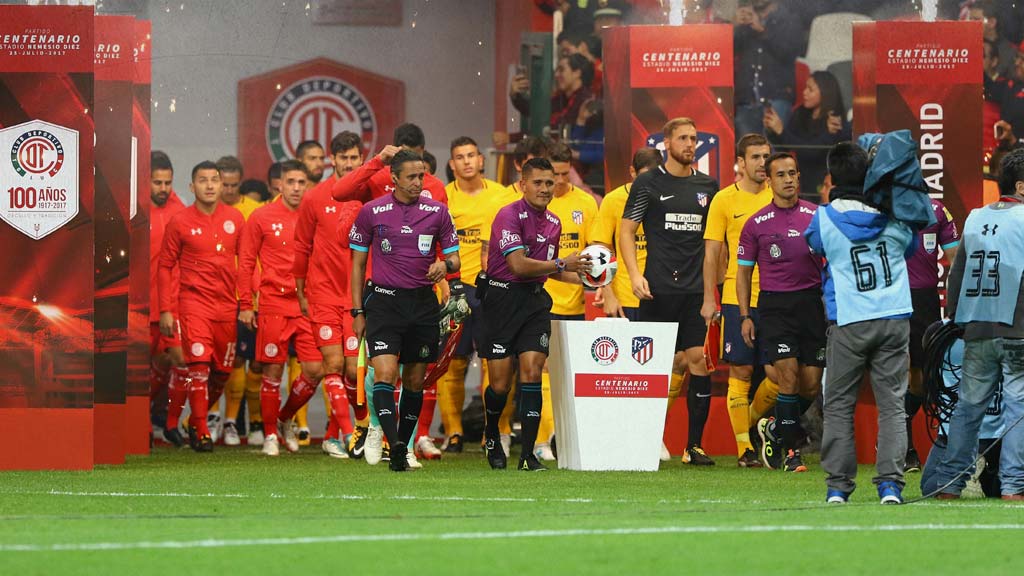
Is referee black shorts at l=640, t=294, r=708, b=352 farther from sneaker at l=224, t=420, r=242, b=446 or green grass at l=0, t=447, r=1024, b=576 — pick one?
sneaker at l=224, t=420, r=242, b=446

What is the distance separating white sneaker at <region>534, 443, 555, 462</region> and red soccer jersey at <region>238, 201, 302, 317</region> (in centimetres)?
231

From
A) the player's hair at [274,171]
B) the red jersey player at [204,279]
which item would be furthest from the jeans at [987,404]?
the player's hair at [274,171]

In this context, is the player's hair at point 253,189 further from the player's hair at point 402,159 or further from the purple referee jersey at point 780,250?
the purple referee jersey at point 780,250

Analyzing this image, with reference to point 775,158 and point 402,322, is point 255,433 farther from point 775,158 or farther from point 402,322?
point 775,158

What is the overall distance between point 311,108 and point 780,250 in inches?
313

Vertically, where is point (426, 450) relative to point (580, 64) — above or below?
below

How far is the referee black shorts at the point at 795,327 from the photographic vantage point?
1198cm

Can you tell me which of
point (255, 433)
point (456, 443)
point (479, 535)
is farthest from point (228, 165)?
point (479, 535)

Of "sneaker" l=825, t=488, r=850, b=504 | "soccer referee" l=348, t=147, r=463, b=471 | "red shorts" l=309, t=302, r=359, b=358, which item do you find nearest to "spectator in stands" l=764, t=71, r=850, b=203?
"red shorts" l=309, t=302, r=359, b=358

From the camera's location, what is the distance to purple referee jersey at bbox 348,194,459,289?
11.5 m

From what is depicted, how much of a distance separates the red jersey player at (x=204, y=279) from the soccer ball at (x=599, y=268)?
177 inches

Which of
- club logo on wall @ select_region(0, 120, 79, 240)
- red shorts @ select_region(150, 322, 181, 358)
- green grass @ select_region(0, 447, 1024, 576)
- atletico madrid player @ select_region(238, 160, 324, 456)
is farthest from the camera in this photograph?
red shorts @ select_region(150, 322, 181, 358)

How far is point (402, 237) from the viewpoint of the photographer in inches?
453

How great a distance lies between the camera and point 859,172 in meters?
8.86
